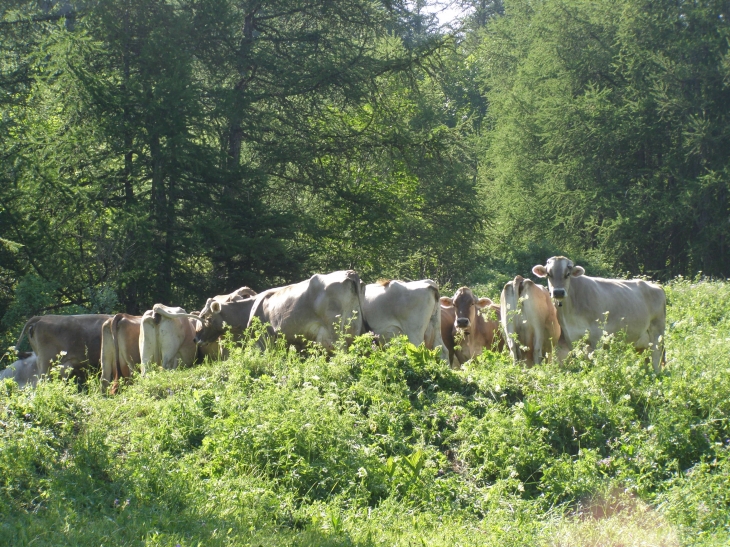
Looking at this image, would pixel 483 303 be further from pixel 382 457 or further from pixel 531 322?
pixel 382 457

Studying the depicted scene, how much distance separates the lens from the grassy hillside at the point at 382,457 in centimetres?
627

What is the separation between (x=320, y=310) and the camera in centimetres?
1209

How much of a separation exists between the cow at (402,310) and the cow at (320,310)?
53 cm

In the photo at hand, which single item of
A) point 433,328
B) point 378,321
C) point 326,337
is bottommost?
point 433,328

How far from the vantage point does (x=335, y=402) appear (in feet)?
28.0

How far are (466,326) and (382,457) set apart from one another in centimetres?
583

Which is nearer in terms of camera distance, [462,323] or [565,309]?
[565,309]

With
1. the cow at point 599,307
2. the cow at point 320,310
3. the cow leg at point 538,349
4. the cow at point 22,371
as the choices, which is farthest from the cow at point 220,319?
the cow at point 599,307

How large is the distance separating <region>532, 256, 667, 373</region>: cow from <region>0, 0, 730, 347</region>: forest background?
10650mm

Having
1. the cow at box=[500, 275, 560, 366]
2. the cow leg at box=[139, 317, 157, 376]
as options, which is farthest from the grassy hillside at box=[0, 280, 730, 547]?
the cow leg at box=[139, 317, 157, 376]

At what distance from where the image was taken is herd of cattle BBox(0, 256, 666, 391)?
38.2 feet

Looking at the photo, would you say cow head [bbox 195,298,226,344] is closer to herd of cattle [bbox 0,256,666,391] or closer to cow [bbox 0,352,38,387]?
herd of cattle [bbox 0,256,666,391]

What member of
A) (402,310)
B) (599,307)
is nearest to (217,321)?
(402,310)

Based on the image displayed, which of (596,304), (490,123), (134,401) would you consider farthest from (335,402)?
(490,123)
